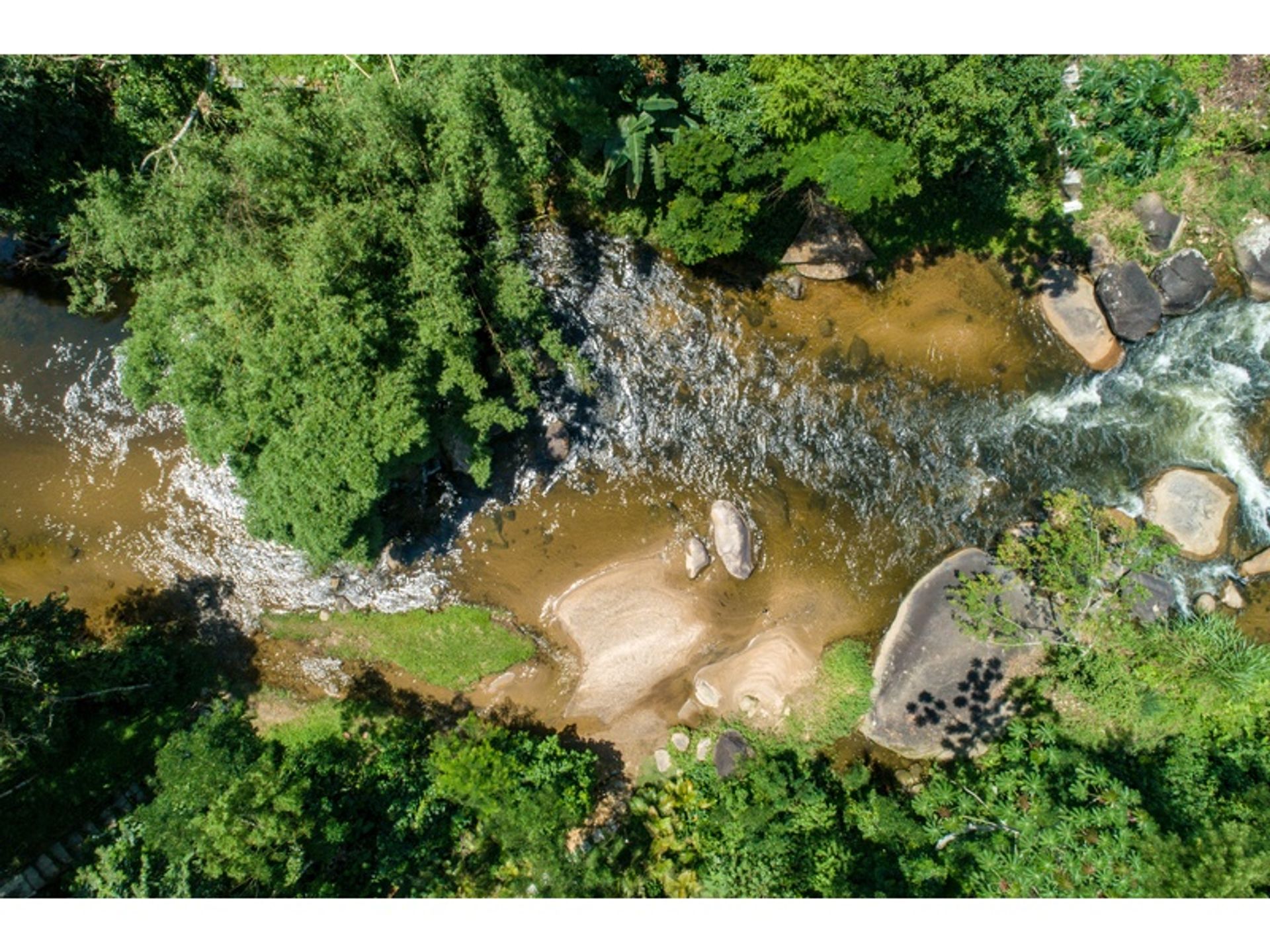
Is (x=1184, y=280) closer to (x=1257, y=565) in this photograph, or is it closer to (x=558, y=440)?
(x=1257, y=565)

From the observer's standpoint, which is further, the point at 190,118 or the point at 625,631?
the point at 625,631

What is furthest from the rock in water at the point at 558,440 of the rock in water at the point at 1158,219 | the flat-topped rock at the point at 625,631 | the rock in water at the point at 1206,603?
the rock in water at the point at 1206,603

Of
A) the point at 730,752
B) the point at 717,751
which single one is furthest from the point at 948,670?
the point at 717,751

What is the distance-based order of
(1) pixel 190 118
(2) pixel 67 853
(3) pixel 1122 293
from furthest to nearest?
(3) pixel 1122 293 < (2) pixel 67 853 < (1) pixel 190 118

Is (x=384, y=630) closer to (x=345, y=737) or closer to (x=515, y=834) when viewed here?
(x=345, y=737)

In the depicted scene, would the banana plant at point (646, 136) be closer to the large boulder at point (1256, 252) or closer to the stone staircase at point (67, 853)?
the large boulder at point (1256, 252)

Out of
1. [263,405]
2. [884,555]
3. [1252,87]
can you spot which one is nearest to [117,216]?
[263,405]
